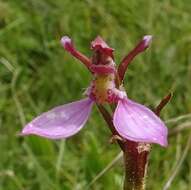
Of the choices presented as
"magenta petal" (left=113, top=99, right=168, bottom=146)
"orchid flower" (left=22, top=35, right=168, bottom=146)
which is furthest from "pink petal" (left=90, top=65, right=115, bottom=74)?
"magenta petal" (left=113, top=99, right=168, bottom=146)

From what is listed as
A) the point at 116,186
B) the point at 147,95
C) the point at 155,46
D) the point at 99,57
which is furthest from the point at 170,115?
the point at 99,57

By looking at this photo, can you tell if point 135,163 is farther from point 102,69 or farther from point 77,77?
point 77,77

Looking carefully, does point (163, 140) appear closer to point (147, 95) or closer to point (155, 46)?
point (147, 95)

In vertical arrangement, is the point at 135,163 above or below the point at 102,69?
below

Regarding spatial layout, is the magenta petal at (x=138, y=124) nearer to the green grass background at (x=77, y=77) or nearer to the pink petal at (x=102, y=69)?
the pink petal at (x=102, y=69)

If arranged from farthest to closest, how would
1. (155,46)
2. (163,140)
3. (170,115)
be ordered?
(155,46) < (170,115) < (163,140)

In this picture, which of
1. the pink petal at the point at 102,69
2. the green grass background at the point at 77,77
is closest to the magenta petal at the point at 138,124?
the pink petal at the point at 102,69

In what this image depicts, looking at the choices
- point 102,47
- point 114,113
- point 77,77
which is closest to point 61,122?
point 114,113
